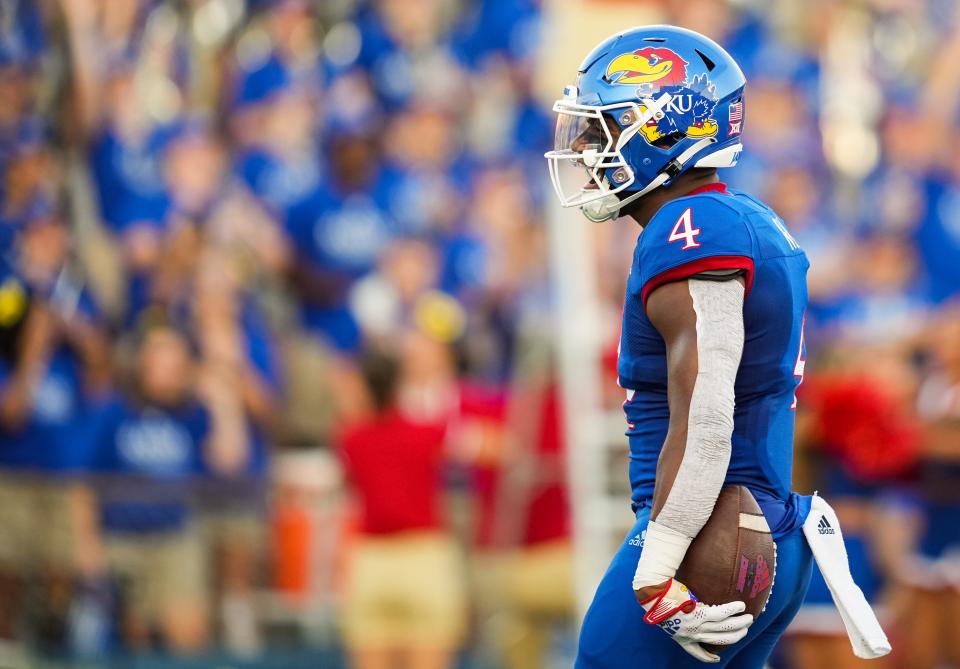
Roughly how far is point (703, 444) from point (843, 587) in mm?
577

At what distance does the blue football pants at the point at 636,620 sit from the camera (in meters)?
3.44

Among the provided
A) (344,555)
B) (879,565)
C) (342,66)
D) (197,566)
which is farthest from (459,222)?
(879,565)

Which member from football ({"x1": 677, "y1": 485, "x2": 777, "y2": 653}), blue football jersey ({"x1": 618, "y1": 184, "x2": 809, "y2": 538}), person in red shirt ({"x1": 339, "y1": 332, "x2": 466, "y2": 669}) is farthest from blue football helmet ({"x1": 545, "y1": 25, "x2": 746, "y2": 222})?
person in red shirt ({"x1": 339, "y1": 332, "x2": 466, "y2": 669})

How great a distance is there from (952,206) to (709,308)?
8082mm

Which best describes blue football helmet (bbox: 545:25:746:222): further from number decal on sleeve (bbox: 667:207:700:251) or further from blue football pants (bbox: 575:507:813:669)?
blue football pants (bbox: 575:507:813:669)

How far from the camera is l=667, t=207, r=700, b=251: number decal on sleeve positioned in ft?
10.9

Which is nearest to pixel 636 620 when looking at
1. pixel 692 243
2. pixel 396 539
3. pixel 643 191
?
pixel 692 243

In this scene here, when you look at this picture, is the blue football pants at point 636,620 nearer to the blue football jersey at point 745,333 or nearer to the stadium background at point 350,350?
the blue football jersey at point 745,333

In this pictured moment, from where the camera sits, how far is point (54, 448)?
8219mm

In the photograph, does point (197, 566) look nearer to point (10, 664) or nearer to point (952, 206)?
point (10, 664)

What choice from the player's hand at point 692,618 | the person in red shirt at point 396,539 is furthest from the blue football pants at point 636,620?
the person in red shirt at point 396,539

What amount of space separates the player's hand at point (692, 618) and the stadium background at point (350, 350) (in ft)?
12.3

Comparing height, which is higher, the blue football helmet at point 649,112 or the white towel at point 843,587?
the blue football helmet at point 649,112

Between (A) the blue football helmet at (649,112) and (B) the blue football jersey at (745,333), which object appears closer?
(B) the blue football jersey at (745,333)
